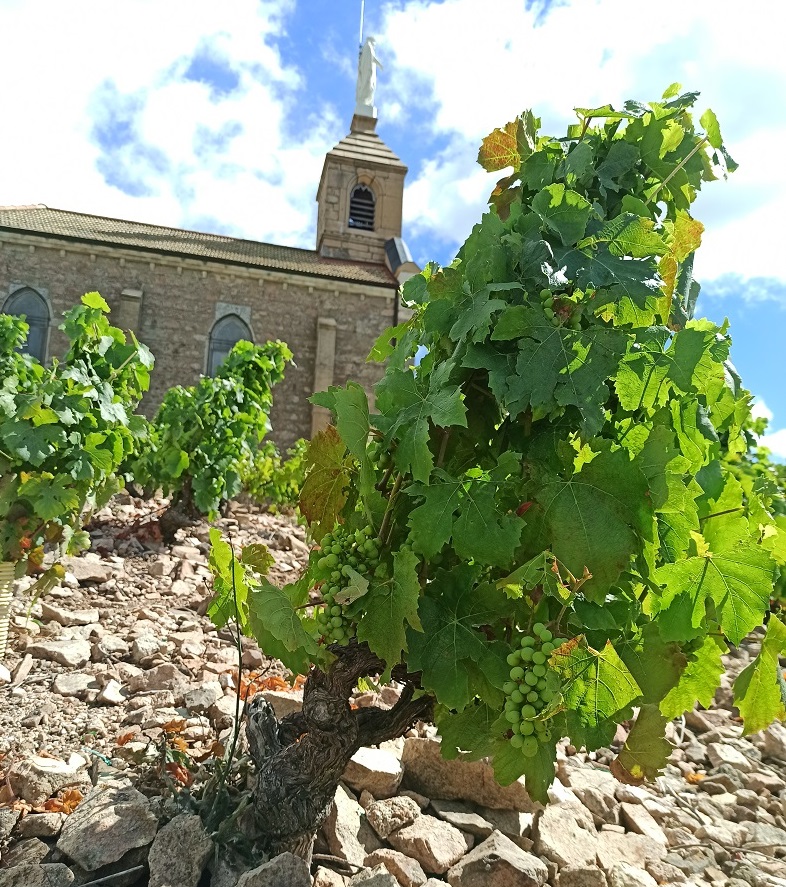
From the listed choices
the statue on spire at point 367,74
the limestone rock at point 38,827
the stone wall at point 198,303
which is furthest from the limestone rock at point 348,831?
the statue on spire at point 367,74

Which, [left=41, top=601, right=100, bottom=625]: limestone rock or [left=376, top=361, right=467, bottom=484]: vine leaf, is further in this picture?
[left=41, top=601, right=100, bottom=625]: limestone rock

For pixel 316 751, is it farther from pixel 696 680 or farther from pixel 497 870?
pixel 696 680

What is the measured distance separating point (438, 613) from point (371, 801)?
1411 mm

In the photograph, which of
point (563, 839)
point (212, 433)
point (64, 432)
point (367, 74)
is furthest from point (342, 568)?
point (367, 74)

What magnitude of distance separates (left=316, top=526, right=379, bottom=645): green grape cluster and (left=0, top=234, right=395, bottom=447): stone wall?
15792 mm

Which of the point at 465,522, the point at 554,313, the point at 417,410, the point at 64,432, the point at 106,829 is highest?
the point at 64,432

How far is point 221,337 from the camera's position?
17.9 metres

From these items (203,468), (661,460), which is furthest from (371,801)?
(203,468)

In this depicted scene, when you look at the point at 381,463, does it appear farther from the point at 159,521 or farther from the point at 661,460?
the point at 159,521

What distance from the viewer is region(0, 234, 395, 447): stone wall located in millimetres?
16688

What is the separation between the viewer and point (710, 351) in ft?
5.71

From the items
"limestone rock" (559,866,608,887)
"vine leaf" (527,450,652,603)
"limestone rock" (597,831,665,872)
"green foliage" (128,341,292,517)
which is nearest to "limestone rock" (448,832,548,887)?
"limestone rock" (559,866,608,887)

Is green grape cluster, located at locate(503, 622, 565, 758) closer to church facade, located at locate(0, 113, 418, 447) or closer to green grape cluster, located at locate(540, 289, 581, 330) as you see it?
green grape cluster, located at locate(540, 289, 581, 330)

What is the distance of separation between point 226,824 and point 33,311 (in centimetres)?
1737
